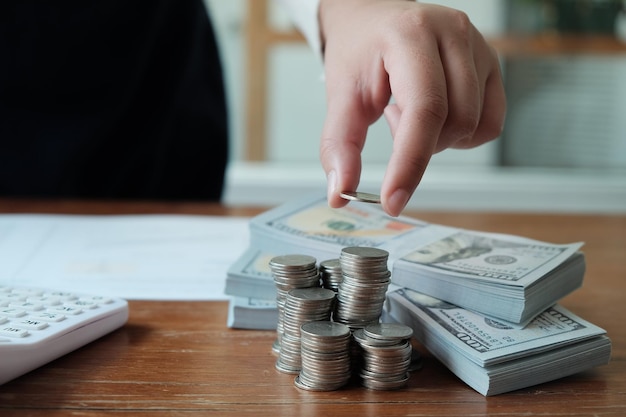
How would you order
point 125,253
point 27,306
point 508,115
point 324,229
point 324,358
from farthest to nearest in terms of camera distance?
point 508,115 < point 125,253 < point 324,229 < point 27,306 < point 324,358

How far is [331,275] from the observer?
0.69m

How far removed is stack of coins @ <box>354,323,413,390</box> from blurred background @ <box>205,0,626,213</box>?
6.61 ft

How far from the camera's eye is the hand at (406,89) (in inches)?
27.2

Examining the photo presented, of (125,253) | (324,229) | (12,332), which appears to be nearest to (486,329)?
(324,229)

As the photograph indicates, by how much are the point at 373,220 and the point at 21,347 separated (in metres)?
0.44

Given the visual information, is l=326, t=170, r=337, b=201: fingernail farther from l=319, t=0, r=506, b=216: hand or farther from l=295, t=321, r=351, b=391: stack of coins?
l=295, t=321, r=351, b=391: stack of coins

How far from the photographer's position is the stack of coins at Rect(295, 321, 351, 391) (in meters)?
0.61

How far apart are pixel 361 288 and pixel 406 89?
18 cm

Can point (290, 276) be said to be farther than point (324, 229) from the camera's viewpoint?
No

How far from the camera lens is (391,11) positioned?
79cm

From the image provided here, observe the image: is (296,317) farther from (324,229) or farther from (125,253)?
(125,253)

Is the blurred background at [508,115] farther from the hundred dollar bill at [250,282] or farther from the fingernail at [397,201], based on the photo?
the fingernail at [397,201]

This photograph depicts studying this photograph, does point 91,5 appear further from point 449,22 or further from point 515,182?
point 515,182

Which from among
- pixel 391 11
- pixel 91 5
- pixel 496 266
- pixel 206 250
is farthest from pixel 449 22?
pixel 91 5
